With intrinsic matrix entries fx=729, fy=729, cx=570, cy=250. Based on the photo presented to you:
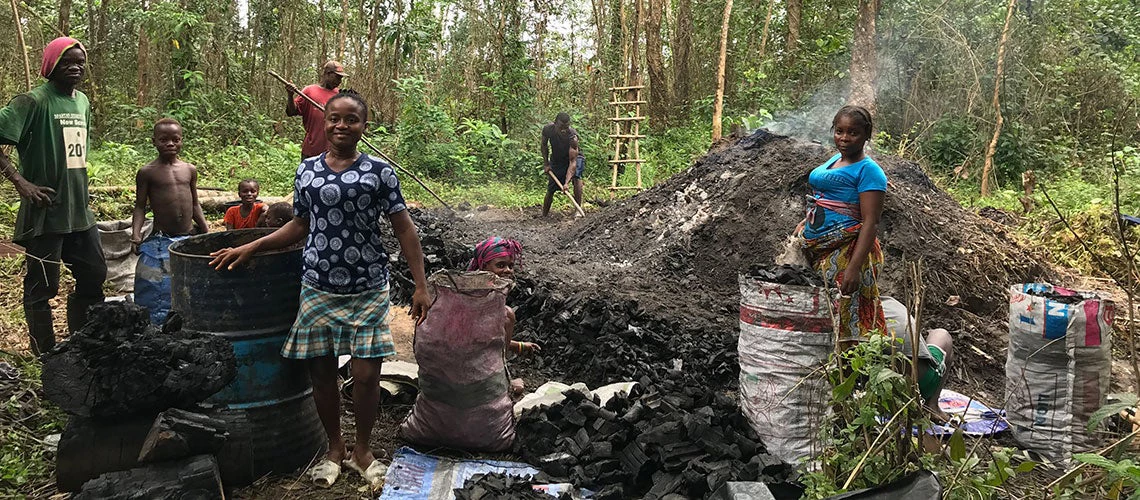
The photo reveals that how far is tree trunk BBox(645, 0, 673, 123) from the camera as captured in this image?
17.0m

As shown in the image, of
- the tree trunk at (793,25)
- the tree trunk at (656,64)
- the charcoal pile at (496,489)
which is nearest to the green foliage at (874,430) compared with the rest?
the charcoal pile at (496,489)

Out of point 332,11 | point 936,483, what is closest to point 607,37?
point 332,11

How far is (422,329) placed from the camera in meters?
3.56

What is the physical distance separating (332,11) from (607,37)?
26.6 ft

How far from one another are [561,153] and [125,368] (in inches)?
376

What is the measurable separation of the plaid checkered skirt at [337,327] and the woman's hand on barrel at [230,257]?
27cm

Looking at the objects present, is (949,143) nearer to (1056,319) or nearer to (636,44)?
(636,44)

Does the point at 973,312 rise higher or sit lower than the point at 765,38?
lower

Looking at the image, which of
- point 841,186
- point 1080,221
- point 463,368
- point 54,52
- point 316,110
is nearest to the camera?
point 463,368

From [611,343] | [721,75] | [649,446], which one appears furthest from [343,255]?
[721,75]

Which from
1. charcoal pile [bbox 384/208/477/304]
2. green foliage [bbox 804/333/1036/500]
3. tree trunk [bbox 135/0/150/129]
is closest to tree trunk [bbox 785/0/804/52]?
charcoal pile [bbox 384/208/477/304]

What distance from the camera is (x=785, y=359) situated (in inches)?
134

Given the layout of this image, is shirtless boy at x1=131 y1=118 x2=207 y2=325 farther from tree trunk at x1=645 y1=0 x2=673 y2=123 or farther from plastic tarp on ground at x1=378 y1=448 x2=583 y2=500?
tree trunk at x1=645 y1=0 x2=673 y2=123

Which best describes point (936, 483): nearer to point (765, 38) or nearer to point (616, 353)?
point (616, 353)
